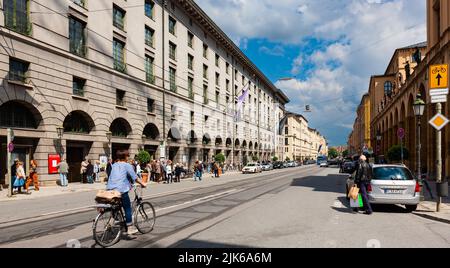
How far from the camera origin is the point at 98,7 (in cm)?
2672

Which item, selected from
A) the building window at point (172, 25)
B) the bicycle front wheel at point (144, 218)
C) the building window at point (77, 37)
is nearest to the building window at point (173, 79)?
the building window at point (172, 25)

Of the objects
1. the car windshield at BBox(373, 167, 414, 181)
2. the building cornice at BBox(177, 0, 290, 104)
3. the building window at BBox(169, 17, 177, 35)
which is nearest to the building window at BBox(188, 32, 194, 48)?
the building cornice at BBox(177, 0, 290, 104)

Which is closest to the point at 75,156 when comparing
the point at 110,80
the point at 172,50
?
the point at 110,80

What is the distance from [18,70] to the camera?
2030 centimetres

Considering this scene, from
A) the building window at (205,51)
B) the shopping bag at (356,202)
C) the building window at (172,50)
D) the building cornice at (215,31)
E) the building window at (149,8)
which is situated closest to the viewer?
the shopping bag at (356,202)

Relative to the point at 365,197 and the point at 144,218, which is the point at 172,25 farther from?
the point at 144,218

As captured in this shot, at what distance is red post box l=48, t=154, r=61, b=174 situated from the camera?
21.7 meters

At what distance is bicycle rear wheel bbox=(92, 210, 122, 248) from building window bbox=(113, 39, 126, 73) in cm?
2396

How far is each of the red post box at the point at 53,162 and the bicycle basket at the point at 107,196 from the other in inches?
680

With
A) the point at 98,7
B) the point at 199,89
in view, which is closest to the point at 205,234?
the point at 98,7

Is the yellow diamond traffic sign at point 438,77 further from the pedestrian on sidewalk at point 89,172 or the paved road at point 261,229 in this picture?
the pedestrian on sidewalk at point 89,172

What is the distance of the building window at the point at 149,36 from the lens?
3378 centimetres

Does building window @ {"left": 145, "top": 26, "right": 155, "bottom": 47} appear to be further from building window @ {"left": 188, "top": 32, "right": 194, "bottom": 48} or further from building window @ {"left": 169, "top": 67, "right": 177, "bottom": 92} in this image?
building window @ {"left": 188, "top": 32, "right": 194, "bottom": 48}
